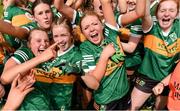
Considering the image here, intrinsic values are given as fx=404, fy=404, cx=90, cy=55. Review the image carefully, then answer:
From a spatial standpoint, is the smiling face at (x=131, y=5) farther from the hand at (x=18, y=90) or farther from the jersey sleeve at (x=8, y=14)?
the hand at (x=18, y=90)

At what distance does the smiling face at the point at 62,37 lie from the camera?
5.31 meters

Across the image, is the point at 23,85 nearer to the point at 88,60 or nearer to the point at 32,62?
the point at 32,62

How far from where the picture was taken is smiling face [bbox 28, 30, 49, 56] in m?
5.21

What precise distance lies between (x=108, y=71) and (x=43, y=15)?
54.8 inches

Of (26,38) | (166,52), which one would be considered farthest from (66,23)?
(166,52)

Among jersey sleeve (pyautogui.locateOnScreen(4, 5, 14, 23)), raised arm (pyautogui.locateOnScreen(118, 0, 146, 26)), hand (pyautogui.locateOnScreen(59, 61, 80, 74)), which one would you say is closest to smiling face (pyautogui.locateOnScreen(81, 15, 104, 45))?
raised arm (pyautogui.locateOnScreen(118, 0, 146, 26))

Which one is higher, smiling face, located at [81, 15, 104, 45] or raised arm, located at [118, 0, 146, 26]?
raised arm, located at [118, 0, 146, 26]

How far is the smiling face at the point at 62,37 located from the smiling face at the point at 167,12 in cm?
134

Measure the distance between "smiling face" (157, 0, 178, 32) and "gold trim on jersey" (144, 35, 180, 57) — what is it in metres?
0.24

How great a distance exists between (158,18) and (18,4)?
254 centimetres

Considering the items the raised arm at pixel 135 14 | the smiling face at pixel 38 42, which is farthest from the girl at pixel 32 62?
the raised arm at pixel 135 14

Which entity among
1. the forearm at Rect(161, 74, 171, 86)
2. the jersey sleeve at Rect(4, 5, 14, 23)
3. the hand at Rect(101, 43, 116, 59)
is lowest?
the forearm at Rect(161, 74, 171, 86)

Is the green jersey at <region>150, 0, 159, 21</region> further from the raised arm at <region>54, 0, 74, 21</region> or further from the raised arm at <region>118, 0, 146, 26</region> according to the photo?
the raised arm at <region>54, 0, 74, 21</region>

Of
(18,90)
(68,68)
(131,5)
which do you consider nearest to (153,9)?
(131,5)
